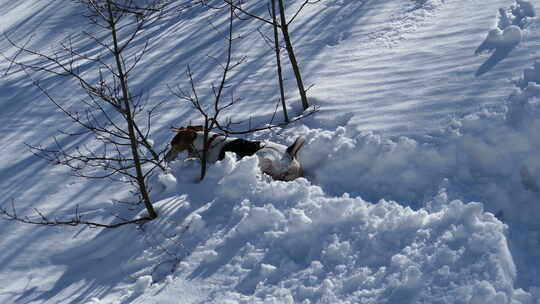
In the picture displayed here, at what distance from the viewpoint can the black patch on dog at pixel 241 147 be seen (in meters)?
4.99

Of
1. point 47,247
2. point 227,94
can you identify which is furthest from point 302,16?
point 47,247

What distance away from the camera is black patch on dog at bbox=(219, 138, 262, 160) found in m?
4.99

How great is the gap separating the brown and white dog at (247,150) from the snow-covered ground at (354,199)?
182 millimetres

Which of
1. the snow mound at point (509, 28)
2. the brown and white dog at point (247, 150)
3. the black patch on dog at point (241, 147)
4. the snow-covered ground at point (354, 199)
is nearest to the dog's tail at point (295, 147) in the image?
the brown and white dog at point (247, 150)

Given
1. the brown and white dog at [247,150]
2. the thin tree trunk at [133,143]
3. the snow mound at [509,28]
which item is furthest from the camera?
the snow mound at [509,28]

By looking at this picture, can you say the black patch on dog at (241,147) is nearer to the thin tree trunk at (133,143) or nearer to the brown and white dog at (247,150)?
the brown and white dog at (247,150)

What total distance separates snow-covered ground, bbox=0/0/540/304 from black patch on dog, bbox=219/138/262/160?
12.6 inches

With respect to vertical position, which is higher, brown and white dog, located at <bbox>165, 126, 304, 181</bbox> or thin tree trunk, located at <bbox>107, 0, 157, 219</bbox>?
thin tree trunk, located at <bbox>107, 0, 157, 219</bbox>

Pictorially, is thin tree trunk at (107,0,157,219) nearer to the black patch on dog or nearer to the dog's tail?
the black patch on dog

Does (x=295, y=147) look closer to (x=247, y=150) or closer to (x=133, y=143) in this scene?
(x=247, y=150)

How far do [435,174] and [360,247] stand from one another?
3.89 ft

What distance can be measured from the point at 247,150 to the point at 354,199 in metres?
1.43

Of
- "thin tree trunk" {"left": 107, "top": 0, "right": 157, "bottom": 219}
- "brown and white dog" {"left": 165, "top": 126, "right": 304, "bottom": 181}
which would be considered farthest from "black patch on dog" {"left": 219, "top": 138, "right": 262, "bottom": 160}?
"thin tree trunk" {"left": 107, "top": 0, "right": 157, "bottom": 219}

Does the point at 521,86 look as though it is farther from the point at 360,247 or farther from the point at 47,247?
the point at 47,247
